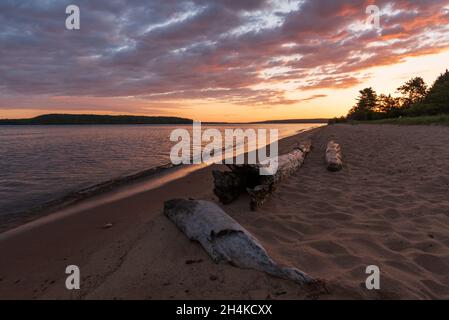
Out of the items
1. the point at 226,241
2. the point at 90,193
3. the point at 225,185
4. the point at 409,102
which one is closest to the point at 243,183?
the point at 225,185

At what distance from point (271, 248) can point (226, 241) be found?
2.21 feet

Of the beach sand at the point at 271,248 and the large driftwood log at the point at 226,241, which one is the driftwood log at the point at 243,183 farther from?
the large driftwood log at the point at 226,241

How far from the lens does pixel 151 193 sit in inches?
299

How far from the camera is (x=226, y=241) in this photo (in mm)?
3281

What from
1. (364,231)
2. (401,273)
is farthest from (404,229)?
(401,273)

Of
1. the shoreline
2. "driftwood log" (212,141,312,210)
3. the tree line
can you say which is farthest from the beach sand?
the tree line

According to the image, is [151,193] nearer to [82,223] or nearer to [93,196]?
[93,196]

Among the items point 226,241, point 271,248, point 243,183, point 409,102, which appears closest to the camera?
point 226,241

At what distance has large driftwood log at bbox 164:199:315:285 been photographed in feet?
9.32

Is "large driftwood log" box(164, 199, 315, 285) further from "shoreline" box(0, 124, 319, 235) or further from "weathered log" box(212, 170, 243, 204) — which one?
"shoreline" box(0, 124, 319, 235)

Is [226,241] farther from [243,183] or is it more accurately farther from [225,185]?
[243,183]

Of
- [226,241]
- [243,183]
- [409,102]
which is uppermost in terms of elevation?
[409,102]

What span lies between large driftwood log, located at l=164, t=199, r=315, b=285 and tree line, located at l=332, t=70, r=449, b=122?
43.6 meters

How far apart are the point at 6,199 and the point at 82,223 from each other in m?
3.25
